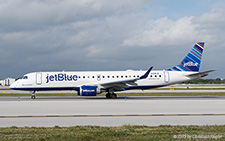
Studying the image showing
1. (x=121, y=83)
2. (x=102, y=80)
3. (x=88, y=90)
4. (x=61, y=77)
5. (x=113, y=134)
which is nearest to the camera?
(x=113, y=134)

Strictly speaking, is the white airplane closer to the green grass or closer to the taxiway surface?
the taxiway surface

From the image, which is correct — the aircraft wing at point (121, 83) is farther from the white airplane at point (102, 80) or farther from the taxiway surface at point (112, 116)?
the taxiway surface at point (112, 116)

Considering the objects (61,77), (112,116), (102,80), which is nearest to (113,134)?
(112,116)

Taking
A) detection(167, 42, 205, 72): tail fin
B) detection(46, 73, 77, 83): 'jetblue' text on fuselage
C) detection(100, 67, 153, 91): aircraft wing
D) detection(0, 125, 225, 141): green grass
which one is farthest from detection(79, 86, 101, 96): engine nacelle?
detection(0, 125, 225, 141): green grass

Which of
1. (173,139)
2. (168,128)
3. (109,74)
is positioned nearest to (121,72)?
(109,74)

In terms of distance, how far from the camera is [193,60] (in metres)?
37.4

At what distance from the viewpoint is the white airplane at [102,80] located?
3388 centimetres

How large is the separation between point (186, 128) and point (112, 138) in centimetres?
342

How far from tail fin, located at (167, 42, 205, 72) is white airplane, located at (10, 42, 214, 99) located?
3.28 ft

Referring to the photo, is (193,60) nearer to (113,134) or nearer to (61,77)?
(61,77)

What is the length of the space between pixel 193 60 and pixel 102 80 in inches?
498

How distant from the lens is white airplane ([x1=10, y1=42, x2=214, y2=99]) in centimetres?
3388

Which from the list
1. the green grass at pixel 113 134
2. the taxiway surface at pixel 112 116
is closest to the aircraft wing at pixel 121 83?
the taxiway surface at pixel 112 116

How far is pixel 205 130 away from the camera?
1059cm
